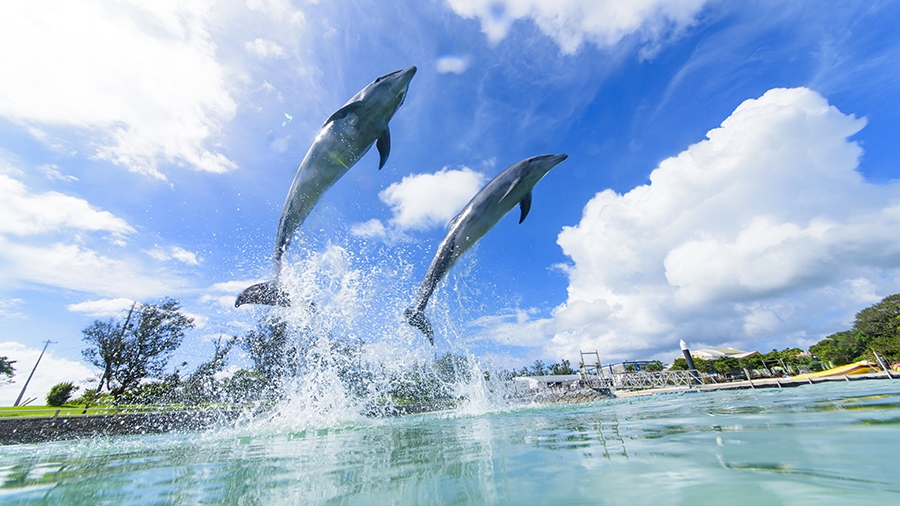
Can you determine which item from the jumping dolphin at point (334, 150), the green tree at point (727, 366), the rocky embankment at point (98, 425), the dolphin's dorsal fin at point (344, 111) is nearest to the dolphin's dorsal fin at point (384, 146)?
the jumping dolphin at point (334, 150)


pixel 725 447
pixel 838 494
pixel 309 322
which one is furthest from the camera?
pixel 309 322

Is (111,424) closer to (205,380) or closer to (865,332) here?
(205,380)

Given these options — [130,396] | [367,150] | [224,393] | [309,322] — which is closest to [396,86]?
[367,150]

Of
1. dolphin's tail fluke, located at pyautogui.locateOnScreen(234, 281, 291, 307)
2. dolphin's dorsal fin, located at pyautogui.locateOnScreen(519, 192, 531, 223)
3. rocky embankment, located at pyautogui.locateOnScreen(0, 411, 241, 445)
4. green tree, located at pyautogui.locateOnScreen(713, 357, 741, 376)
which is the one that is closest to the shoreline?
rocky embankment, located at pyautogui.locateOnScreen(0, 411, 241, 445)

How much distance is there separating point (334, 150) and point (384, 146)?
136 centimetres

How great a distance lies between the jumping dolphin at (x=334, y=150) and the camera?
250 inches

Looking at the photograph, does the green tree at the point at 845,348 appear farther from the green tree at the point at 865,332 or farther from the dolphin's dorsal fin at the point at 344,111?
the dolphin's dorsal fin at the point at 344,111

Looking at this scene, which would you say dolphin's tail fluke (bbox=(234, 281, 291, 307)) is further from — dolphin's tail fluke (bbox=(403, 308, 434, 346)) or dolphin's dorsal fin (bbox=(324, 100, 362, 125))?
dolphin's dorsal fin (bbox=(324, 100, 362, 125))

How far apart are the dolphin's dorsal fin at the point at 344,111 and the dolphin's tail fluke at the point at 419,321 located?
419 centimetres

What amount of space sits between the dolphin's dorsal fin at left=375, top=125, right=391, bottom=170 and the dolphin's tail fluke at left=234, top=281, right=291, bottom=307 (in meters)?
3.13

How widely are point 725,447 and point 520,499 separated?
5.05 feet

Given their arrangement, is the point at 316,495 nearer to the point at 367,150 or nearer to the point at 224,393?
the point at 367,150

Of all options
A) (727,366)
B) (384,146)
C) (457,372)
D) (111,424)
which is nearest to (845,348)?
(727,366)

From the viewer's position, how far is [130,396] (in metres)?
22.4
